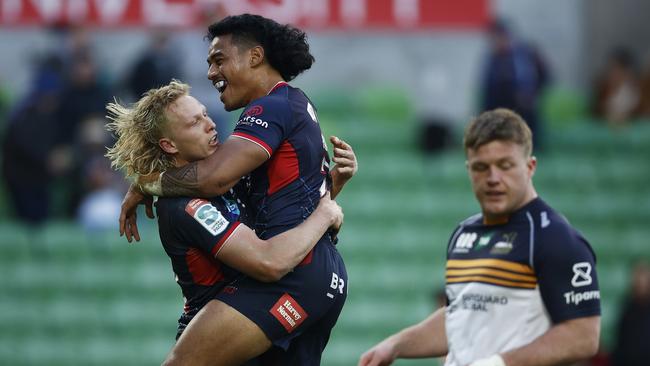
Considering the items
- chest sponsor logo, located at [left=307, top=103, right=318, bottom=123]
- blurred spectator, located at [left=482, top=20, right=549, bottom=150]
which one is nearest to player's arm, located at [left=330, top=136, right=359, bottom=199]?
chest sponsor logo, located at [left=307, top=103, right=318, bottom=123]

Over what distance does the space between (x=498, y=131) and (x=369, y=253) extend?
272 inches

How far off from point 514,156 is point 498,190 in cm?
18

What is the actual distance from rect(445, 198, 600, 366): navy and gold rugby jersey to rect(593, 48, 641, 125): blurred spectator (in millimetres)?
8143

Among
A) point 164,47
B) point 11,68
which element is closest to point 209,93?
point 164,47

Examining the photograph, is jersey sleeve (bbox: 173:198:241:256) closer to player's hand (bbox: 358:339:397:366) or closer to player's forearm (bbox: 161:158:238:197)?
player's forearm (bbox: 161:158:238:197)

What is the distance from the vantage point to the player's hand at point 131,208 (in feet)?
16.4

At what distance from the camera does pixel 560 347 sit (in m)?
4.98

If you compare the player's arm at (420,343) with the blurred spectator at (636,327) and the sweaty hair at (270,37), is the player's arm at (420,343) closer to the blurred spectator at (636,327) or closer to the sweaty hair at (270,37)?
the sweaty hair at (270,37)

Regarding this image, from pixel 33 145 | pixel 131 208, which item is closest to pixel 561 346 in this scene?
pixel 131 208

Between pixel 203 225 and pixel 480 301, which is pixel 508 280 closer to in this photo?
pixel 480 301

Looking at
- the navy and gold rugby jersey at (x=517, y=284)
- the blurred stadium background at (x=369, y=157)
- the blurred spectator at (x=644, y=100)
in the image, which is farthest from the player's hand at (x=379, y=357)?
the blurred spectator at (x=644, y=100)

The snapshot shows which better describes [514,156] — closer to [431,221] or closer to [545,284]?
[545,284]

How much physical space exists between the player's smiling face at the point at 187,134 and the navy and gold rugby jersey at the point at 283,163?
16cm

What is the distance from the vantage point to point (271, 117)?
4.73 meters
